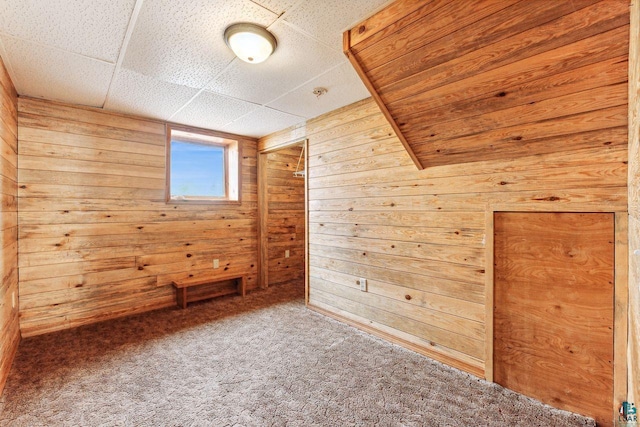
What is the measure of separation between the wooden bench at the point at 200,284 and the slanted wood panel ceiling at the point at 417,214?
3.83 ft

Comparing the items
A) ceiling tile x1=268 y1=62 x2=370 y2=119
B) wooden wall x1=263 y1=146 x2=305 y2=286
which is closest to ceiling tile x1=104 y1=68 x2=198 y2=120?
ceiling tile x1=268 y1=62 x2=370 y2=119

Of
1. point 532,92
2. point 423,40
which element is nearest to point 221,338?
point 423,40

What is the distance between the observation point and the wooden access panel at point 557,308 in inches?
62.5

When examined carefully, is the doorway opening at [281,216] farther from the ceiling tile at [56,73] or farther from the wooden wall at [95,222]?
the ceiling tile at [56,73]

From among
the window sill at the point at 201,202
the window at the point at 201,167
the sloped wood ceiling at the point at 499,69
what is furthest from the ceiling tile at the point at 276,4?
the window sill at the point at 201,202

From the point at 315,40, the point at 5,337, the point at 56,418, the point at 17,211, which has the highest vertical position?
the point at 315,40

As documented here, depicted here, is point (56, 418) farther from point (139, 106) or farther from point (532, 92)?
point (532, 92)

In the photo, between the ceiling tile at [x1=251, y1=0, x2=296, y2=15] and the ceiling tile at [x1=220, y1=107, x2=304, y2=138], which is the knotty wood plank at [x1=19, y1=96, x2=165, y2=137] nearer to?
the ceiling tile at [x1=220, y1=107, x2=304, y2=138]

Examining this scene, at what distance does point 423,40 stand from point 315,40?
25.9 inches

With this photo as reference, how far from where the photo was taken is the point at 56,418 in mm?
1598

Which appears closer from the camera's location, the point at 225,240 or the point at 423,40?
the point at 423,40

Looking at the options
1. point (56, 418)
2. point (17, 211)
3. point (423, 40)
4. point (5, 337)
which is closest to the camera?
point (423, 40)

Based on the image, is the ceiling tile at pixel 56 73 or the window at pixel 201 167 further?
the window at pixel 201 167

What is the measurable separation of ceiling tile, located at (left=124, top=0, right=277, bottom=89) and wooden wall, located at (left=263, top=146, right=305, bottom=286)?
87.4 inches
